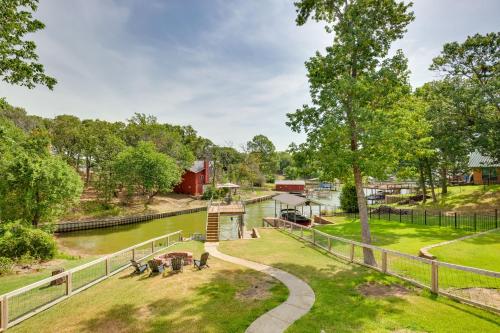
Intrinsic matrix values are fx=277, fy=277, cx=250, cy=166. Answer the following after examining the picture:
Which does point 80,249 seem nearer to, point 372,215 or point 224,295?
A: point 224,295

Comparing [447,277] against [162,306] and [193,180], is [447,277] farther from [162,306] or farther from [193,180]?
[193,180]

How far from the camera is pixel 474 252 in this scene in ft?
45.4

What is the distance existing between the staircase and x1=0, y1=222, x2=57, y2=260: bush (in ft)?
33.7

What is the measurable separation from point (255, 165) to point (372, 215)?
49141mm

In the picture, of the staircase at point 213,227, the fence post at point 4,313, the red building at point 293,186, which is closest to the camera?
the fence post at point 4,313

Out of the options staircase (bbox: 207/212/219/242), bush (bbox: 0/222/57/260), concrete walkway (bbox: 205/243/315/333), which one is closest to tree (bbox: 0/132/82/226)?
bush (bbox: 0/222/57/260)

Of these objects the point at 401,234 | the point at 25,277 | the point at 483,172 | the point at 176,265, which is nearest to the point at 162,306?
the point at 176,265

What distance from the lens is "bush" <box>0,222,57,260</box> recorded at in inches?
644

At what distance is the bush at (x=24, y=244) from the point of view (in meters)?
16.4

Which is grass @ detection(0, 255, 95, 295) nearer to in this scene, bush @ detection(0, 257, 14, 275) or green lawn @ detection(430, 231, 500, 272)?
bush @ detection(0, 257, 14, 275)

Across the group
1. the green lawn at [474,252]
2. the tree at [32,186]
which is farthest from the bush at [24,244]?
the green lawn at [474,252]

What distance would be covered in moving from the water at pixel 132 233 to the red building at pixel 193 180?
578 inches

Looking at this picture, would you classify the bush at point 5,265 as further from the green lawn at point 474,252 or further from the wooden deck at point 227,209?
the green lawn at point 474,252

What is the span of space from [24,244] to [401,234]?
2475cm
